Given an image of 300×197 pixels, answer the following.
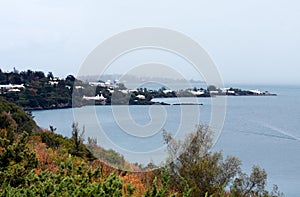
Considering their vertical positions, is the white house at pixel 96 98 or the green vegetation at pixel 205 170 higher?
the white house at pixel 96 98

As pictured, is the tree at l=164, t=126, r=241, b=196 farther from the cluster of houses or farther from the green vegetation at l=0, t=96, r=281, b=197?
the cluster of houses

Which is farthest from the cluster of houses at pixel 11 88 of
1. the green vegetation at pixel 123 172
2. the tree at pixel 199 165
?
the tree at pixel 199 165

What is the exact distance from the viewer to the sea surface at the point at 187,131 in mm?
6684

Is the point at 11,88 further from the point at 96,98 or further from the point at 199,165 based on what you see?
the point at 199,165

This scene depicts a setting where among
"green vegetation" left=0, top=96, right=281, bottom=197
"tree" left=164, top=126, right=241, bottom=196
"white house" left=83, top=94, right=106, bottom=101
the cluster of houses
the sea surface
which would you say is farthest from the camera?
the cluster of houses

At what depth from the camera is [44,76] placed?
41.4 meters

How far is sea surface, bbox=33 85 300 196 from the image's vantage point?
6.68 meters

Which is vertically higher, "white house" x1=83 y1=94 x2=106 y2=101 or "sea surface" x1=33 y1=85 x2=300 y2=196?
"white house" x1=83 y1=94 x2=106 y2=101

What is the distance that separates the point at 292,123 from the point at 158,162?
2718cm

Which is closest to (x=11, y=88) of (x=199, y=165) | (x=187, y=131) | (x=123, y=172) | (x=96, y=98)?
(x=96, y=98)

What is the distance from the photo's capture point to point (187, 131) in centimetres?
756

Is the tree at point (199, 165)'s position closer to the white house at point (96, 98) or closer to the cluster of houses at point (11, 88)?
the white house at point (96, 98)

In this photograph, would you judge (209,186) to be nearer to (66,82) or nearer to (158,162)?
(158,162)

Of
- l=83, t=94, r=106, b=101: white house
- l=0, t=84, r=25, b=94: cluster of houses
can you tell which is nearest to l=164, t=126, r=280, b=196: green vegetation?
l=83, t=94, r=106, b=101: white house
